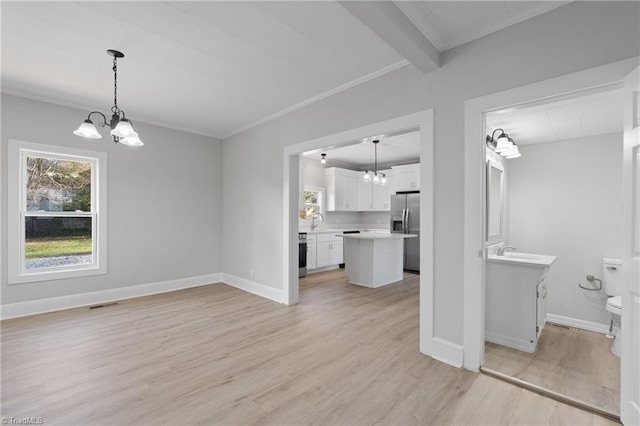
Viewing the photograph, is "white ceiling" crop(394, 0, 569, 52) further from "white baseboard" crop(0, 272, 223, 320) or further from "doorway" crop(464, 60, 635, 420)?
"white baseboard" crop(0, 272, 223, 320)

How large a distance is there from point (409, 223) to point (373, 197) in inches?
58.0

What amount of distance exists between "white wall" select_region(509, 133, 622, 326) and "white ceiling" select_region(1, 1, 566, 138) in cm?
278

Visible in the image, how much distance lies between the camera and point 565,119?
3.36 meters

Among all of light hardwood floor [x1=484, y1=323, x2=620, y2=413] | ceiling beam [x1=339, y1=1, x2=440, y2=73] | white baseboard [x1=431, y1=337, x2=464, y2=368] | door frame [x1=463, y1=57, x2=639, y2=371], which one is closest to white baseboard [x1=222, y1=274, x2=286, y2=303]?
white baseboard [x1=431, y1=337, x2=464, y2=368]

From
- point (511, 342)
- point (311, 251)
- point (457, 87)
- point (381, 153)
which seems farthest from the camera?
point (381, 153)

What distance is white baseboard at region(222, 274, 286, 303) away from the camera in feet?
14.3

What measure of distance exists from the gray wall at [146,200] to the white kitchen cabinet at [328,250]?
2.13 meters

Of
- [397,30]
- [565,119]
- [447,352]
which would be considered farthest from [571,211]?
[397,30]

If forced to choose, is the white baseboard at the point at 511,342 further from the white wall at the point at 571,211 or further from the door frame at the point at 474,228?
the white wall at the point at 571,211

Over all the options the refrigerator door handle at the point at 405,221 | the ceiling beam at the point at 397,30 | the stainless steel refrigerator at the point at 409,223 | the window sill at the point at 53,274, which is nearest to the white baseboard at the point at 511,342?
the ceiling beam at the point at 397,30

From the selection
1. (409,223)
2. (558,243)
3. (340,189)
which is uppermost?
(340,189)

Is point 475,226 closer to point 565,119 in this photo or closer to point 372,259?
point 565,119

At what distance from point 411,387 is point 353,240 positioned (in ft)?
11.0

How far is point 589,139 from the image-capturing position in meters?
3.88
